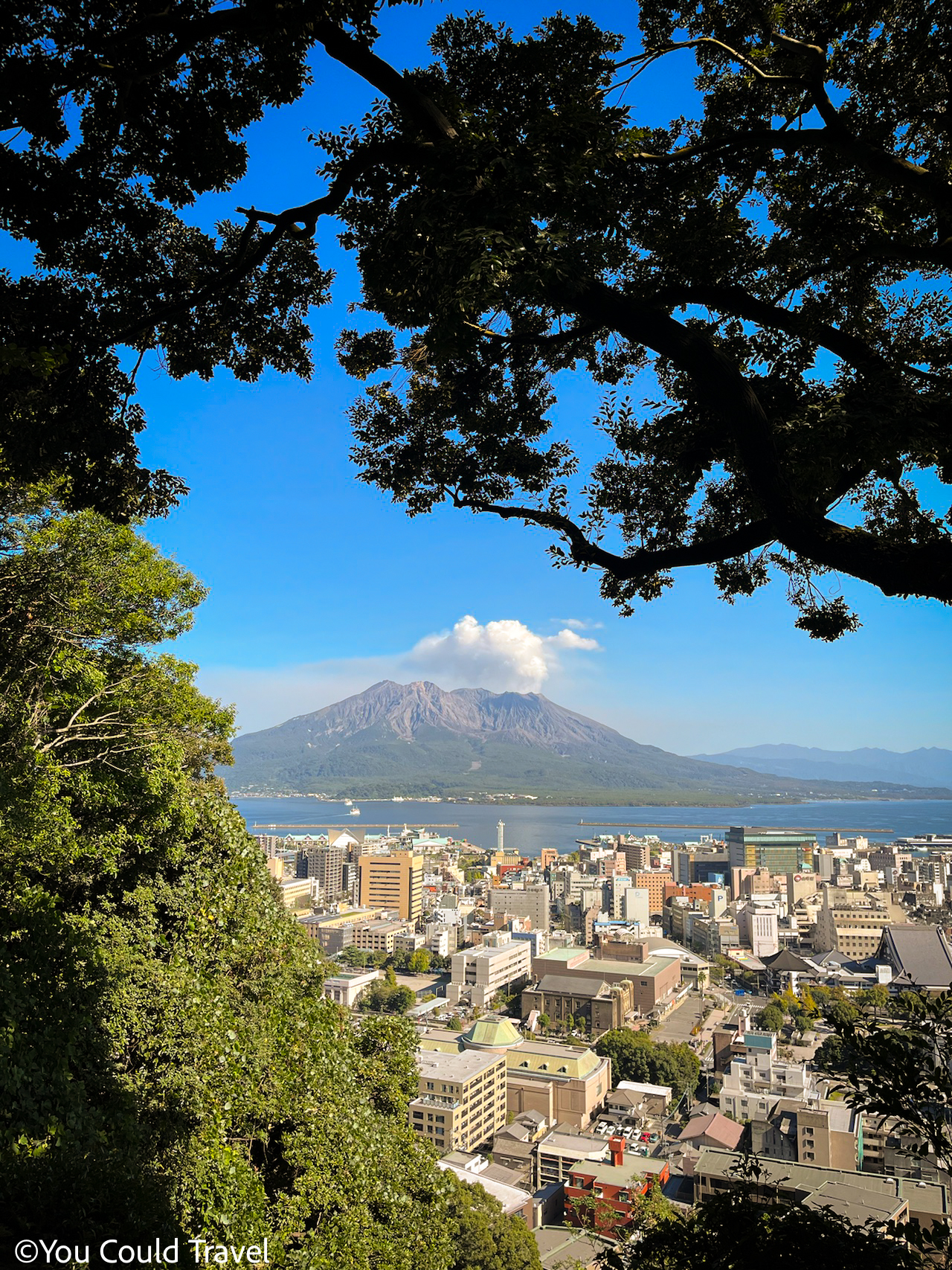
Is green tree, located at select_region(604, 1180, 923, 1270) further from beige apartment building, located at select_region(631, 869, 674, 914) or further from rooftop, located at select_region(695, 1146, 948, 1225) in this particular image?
beige apartment building, located at select_region(631, 869, 674, 914)

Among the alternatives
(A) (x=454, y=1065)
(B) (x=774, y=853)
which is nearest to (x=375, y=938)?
(A) (x=454, y=1065)

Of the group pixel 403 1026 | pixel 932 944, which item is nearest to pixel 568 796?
pixel 932 944

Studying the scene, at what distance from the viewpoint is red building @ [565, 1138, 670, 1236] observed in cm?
855

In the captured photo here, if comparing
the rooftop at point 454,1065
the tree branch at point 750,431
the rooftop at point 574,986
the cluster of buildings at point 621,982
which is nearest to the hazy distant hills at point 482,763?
the cluster of buildings at point 621,982

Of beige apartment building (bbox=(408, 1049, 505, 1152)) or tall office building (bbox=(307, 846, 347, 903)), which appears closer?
beige apartment building (bbox=(408, 1049, 505, 1152))

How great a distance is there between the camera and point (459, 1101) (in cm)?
1358

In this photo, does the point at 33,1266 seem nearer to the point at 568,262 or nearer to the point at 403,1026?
the point at 568,262

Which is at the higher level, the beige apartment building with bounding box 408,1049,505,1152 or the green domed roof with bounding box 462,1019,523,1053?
the beige apartment building with bounding box 408,1049,505,1152

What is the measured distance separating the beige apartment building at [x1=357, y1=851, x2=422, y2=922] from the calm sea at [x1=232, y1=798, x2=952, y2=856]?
23.7m

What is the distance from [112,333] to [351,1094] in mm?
3196

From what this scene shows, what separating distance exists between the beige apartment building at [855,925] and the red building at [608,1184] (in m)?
20.6

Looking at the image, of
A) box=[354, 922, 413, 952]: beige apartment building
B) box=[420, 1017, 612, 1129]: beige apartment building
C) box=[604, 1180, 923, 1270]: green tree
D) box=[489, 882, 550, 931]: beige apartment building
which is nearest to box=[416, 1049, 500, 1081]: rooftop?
box=[420, 1017, 612, 1129]: beige apartment building

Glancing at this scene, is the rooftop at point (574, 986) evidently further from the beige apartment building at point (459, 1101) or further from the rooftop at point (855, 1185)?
the rooftop at point (855, 1185)

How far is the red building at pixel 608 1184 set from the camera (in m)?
8.55
